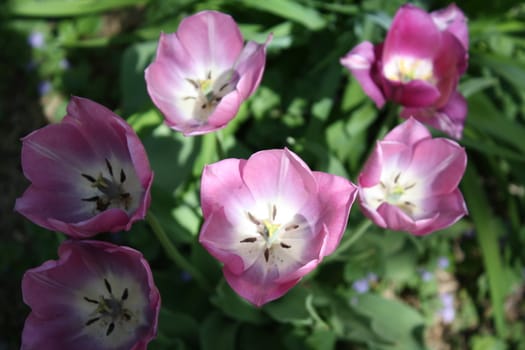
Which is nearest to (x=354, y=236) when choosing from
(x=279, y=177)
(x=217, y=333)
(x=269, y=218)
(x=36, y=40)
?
(x=269, y=218)

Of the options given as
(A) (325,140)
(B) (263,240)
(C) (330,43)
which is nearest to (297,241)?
(B) (263,240)

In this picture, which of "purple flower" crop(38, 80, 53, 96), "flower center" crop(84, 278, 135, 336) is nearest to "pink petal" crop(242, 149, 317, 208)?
"flower center" crop(84, 278, 135, 336)

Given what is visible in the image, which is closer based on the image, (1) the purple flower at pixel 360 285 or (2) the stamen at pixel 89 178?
(2) the stamen at pixel 89 178

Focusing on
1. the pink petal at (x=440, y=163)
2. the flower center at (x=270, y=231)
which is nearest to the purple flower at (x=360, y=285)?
the pink petal at (x=440, y=163)

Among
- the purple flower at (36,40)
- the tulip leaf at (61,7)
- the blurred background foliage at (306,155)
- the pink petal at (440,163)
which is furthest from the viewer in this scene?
the purple flower at (36,40)

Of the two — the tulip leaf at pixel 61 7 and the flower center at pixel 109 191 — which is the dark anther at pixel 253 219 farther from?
the tulip leaf at pixel 61 7
